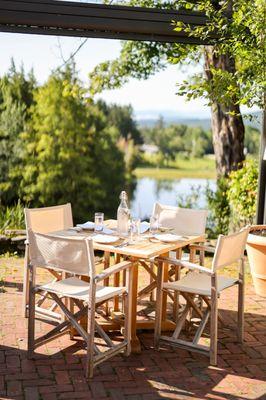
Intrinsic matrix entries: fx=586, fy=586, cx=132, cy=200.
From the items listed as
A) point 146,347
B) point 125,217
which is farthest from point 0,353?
point 125,217

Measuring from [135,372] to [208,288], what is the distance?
73cm

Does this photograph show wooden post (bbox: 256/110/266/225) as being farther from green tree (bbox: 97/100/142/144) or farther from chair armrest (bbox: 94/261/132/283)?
green tree (bbox: 97/100/142/144)

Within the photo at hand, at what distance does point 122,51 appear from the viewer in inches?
323

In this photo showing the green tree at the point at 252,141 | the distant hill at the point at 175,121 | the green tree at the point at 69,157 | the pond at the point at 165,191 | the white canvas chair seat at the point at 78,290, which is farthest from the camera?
the green tree at the point at 69,157

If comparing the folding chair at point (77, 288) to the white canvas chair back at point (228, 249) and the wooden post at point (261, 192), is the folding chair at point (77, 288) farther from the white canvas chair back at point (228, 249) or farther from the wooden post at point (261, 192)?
the wooden post at point (261, 192)

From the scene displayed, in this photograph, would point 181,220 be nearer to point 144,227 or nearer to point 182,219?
point 182,219

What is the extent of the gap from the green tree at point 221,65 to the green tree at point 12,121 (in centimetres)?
550

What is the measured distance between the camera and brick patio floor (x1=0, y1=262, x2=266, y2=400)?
131 inches

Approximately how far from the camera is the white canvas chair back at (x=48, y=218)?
4675 millimetres

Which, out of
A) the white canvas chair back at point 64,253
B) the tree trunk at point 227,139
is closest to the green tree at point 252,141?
the tree trunk at point 227,139

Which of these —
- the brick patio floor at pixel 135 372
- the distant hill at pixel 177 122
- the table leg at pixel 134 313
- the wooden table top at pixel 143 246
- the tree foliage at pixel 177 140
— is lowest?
the brick patio floor at pixel 135 372

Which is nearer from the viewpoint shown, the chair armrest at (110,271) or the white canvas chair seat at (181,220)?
the chair armrest at (110,271)

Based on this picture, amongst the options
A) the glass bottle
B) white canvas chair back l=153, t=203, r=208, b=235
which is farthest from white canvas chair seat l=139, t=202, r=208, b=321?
the glass bottle

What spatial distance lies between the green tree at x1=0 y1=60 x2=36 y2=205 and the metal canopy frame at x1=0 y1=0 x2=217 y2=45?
7683 mm
